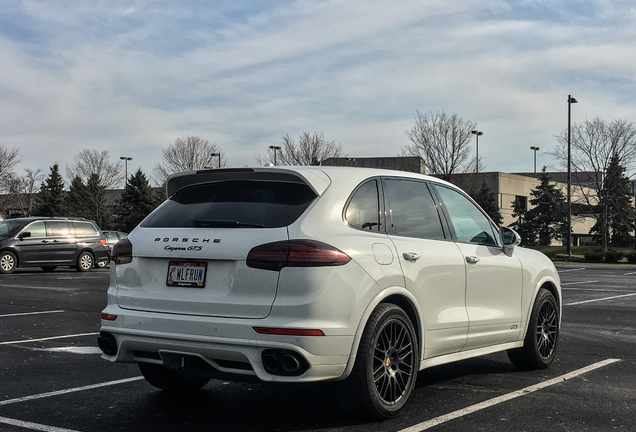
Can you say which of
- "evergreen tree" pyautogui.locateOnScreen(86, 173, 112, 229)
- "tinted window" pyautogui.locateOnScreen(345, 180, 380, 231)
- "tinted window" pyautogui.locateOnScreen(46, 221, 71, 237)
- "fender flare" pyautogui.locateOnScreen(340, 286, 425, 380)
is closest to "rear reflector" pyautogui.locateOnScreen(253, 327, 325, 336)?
"fender flare" pyautogui.locateOnScreen(340, 286, 425, 380)

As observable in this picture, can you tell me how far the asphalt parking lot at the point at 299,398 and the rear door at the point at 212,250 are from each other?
837 millimetres

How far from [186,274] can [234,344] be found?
2.08 feet

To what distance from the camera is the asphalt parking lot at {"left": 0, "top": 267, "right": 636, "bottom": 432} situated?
4820 mm

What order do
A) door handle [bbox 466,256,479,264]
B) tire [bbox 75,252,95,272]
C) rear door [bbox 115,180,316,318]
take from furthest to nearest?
1. tire [bbox 75,252,95,272]
2. door handle [bbox 466,256,479,264]
3. rear door [bbox 115,180,316,318]

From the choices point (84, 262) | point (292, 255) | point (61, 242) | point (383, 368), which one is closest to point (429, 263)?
point (383, 368)

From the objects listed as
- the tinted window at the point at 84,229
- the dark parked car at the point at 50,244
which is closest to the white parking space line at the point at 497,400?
the dark parked car at the point at 50,244

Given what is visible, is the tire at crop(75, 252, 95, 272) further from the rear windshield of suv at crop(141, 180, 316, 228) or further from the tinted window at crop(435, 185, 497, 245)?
the rear windshield of suv at crop(141, 180, 316, 228)

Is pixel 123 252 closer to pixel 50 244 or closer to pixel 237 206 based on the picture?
pixel 237 206

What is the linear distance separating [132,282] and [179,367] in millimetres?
752

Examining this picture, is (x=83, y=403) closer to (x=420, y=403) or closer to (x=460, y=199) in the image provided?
(x=420, y=403)

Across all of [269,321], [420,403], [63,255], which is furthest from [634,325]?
[63,255]

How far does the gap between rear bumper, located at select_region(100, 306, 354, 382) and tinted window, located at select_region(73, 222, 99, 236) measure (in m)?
20.6

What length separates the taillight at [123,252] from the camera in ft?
16.9

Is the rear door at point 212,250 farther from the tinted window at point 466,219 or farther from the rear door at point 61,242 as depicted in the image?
the rear door at point 61,242
